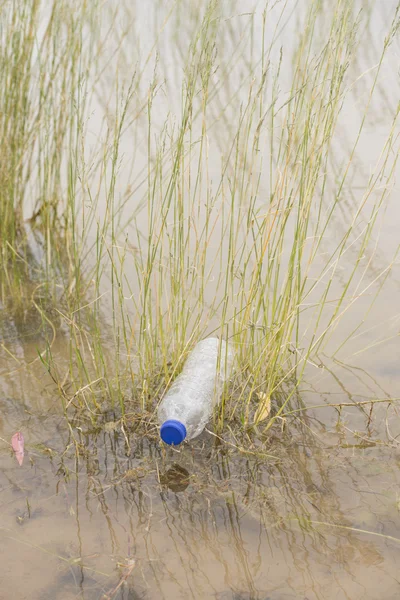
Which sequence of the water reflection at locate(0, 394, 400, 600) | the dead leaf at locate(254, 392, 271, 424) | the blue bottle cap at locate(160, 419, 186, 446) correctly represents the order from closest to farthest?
1. the water reflection at locate(0, 394, 400, 600)
2. the blue bottle cap at locate(160, 419, 186, 446)
3. the dead leaf at locate(254, 392, 271, 424)

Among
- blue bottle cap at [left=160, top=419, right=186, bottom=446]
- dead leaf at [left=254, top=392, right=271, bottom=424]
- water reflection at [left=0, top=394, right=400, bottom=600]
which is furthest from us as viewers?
dead leaf at [left=254, top=392, right=271, bottom=424]

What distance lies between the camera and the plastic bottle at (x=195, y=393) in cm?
203

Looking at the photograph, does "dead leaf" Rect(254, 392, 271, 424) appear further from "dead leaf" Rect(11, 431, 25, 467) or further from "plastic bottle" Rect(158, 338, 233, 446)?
"dead leaf" Rect(11, 431, 25, 467)

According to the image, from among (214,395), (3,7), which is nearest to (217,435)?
(214,395)

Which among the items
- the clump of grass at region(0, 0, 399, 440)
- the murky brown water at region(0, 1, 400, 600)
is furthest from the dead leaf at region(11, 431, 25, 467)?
the clump of grass at region(0, 0, 399, 440)

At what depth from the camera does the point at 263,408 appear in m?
2.06

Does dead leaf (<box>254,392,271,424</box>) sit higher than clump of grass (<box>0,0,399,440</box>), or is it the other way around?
clump of grass (<box>0,0,399,440</box>)

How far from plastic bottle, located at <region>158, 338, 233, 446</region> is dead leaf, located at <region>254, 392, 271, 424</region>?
0.13 m

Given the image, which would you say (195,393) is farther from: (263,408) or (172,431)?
(172,431)

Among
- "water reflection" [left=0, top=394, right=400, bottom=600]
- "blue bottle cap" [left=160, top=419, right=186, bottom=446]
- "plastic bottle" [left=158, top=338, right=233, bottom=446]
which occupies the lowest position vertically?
"water reflection" [left=0, top=394, right=400, bottom=600]

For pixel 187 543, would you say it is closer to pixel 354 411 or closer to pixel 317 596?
pixel 317 596

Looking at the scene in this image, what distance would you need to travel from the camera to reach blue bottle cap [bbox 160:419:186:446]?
180cm

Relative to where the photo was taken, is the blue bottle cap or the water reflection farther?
the blue bottle cap

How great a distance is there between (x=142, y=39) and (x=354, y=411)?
5379 mm
